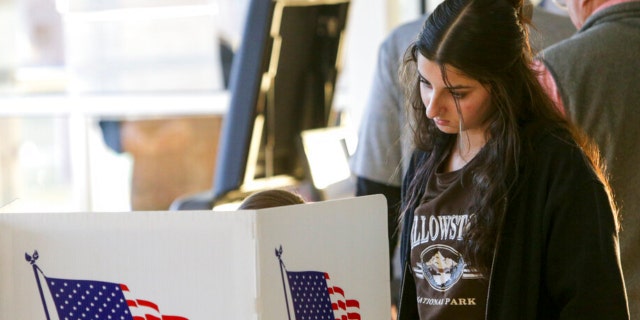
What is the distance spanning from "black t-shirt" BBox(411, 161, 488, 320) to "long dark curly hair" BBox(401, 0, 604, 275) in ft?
0.06

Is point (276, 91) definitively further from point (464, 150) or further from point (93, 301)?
point (93, 301)

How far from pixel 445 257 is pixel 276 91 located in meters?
1.35

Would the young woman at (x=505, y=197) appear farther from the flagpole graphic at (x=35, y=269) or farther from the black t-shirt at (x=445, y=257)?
the flagpole graphic at (x=35, y=269)

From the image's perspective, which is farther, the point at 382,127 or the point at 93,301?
the point at 382,127

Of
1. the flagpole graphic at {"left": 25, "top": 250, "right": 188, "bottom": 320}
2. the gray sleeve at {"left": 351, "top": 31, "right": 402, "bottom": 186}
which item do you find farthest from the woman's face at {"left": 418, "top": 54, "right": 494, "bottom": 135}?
the gray sleeve at {"left": 351, "top": 31, "right": 402, "bottom": 186}

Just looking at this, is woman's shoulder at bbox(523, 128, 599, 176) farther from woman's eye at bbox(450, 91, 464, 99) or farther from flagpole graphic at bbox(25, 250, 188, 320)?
flagpole graphic at bbox(25, 250, 188, 320)

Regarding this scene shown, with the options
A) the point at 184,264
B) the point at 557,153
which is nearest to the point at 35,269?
the point at 184,264

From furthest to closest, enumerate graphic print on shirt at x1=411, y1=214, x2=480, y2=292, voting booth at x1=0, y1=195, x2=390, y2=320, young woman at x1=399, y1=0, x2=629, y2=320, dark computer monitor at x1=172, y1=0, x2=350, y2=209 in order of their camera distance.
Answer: dark computer monitor at x1=172, y1=0, x2=350, y2=209 < graphic print on shirt at x1=411, y1=214, x2=480, y2=292 < young woman at x1=399, y1=0, x2=629, y2=320 < voting booth at x1=0, y1=195, x2=390, y2=320

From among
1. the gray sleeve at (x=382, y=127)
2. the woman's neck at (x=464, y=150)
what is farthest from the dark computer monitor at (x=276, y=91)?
the woman's neck at (x=464, y=150)

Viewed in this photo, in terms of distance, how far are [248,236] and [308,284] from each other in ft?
0.40

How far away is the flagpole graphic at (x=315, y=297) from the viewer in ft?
3.61

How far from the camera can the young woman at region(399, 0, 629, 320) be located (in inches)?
45.9

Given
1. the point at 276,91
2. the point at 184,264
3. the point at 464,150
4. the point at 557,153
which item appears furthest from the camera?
the point at 276,91

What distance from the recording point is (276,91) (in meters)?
2.57
